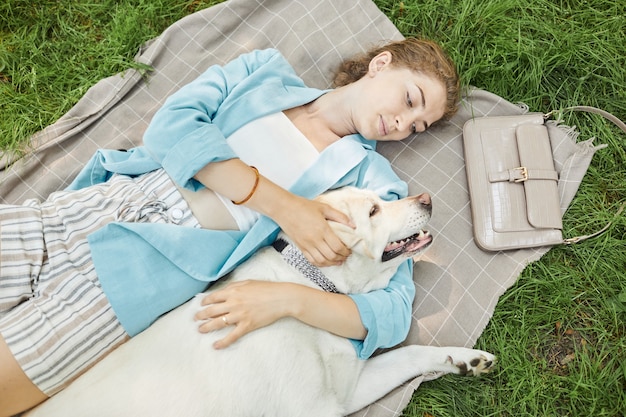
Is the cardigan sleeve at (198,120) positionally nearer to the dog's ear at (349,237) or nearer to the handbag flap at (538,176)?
the dog's ear at (349,237)

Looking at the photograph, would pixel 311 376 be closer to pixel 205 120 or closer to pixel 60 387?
pixel 60 387

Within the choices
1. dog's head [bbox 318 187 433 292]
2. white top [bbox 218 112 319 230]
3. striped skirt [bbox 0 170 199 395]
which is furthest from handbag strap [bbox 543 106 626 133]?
striped skirt [bbox 0 170 199 395]

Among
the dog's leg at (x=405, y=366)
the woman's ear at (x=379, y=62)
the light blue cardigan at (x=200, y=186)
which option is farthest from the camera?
the woman's ear at (x=379, y=62)

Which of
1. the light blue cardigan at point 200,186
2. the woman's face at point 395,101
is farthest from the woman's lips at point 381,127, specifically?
the light blue cardigan at point 200,186

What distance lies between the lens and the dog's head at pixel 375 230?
243 cm

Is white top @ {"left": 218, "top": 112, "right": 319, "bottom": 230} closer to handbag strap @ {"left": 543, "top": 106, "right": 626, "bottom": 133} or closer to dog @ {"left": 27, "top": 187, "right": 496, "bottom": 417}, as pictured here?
dog @ {"left": 27, "top": 187, "right": 496, "bottom": 417}

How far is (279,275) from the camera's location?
Result: 2516mm

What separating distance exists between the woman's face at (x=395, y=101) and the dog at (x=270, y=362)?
48 cm

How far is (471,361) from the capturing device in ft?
9.42

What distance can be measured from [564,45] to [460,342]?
7.02ft

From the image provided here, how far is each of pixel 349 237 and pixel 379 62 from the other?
3.79 ft

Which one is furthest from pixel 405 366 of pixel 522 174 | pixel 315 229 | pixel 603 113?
pixel 603 113

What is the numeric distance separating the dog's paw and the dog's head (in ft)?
2.20

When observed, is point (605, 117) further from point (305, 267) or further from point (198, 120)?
point (198, 120)
